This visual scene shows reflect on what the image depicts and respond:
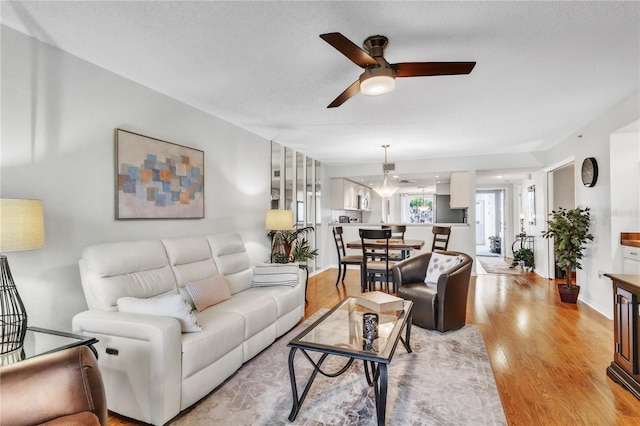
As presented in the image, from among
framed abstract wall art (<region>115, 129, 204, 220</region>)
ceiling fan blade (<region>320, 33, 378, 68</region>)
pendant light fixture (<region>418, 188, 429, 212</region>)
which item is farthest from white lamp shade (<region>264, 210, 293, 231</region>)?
pendant light fixture (<region>418, 188, 429, 212</region>)

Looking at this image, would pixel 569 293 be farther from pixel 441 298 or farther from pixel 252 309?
pixel 252 309

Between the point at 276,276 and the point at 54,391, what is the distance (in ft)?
7.50

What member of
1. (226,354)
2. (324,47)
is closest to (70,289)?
(226,354)

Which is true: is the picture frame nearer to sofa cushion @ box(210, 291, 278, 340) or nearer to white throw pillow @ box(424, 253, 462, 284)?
white throw pillow @ box(424, 253, 462, 284)

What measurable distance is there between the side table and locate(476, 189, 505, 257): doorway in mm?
10287

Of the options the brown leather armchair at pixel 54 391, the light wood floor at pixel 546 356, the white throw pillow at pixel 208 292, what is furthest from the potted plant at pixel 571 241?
the brown leather armchair at pixel 54 391

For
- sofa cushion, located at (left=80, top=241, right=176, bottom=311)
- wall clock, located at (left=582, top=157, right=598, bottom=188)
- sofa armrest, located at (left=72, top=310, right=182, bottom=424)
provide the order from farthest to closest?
wall clock, located at (left=582, top=157, right=598, bottom=188), sofa cushion, located at (left=80, top=241, right=176, bottom=311), sofa armrest, located at (left=72, top=310, right=182, bottom=424)

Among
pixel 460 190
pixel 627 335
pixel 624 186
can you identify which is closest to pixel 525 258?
pixel 460 190

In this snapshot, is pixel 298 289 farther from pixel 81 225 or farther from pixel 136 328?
pixel 81 225

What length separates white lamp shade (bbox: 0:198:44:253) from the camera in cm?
160

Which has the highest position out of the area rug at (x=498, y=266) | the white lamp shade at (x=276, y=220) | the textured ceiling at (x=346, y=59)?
the textured ceiling at (x=346, y=59)

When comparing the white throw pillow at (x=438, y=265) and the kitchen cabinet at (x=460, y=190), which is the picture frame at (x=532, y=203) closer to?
the kitchen cabinet at (x=460, y=190)

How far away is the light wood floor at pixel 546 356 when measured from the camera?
1.97 metres

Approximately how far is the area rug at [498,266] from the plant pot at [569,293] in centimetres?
213
